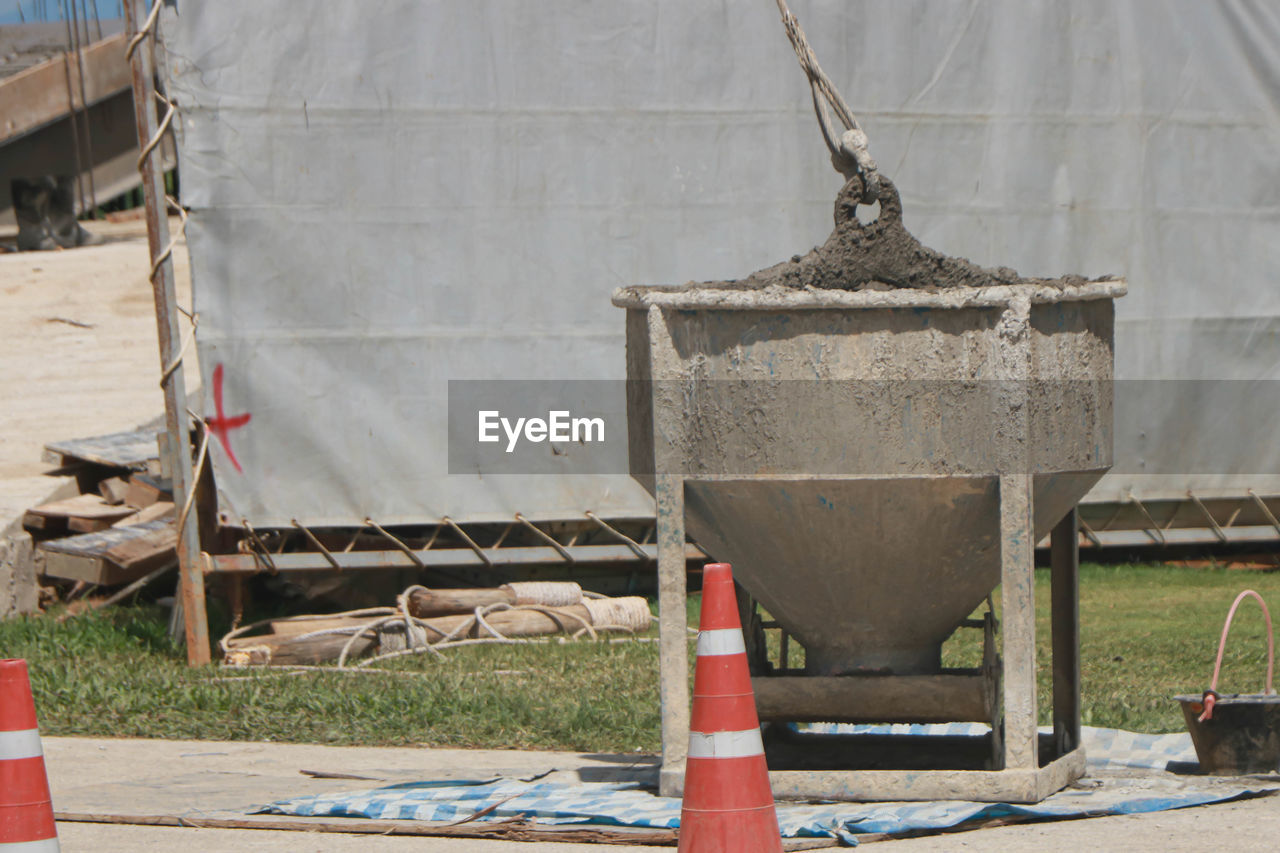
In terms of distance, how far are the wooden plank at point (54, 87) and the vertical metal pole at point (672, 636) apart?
1463 centimetres

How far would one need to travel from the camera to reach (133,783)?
539 cm

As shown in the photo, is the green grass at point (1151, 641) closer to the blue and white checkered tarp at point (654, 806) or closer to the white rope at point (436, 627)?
the blue and white checkered tarp at point (654, 806)

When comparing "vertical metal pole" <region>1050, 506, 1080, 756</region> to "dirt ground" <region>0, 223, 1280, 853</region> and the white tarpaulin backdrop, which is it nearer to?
"dirt ground" <region>0, 223, 1280, 853</region>

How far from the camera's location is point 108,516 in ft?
29.9

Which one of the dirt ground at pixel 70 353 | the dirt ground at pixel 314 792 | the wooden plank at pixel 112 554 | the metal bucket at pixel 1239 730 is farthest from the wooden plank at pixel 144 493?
the metal bucket at pixel 1239 730

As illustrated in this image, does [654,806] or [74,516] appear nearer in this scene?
[654,806]

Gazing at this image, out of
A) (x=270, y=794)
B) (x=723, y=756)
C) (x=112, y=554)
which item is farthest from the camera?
(x=112, y=554)

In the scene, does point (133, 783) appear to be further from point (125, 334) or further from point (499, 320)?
point (125, 334)

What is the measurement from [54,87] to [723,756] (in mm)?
16401

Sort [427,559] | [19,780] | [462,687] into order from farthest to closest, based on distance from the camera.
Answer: [427,559]
[462,687]
[19,780]

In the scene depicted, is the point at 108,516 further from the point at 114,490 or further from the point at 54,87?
the point at 54,87

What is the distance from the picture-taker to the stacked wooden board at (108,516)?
863 cm

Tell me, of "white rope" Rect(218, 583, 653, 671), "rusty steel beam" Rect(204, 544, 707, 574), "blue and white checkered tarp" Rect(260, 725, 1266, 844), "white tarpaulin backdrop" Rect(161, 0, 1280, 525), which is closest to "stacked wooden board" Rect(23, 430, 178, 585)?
"rusty steel beam" Rect(204, 544, 707, 574)

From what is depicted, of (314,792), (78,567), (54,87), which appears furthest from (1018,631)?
(54,87)
